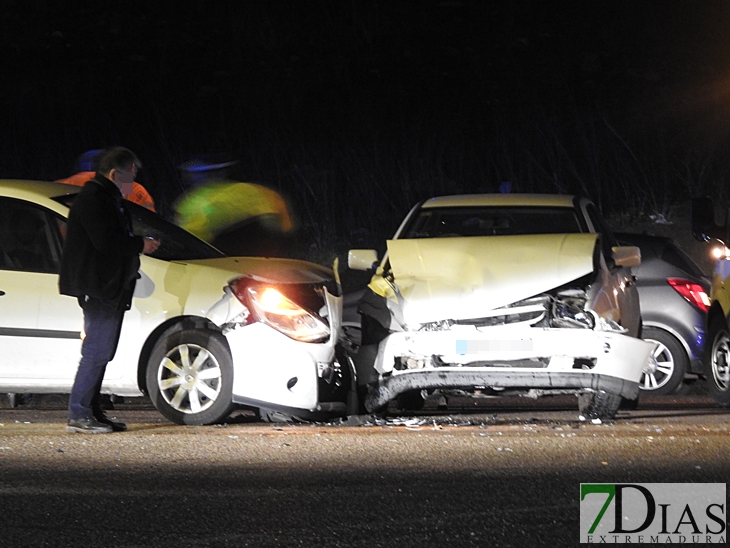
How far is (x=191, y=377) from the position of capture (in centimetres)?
850

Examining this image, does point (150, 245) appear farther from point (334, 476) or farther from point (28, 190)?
point (334, 476)

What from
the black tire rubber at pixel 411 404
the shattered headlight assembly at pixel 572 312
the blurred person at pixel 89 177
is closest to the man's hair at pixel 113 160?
the blurred person at pixel 89 177

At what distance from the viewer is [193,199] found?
11.0 metres

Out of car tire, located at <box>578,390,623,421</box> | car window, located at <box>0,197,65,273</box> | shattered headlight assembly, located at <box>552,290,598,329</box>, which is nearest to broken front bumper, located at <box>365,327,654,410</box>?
shattered headlight assembly, located at <box>552,290,598,329</box>

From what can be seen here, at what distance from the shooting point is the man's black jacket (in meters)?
8.05

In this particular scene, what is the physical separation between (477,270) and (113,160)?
2491mm

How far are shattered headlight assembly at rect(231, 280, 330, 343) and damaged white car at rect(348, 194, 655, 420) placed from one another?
1.28 ft

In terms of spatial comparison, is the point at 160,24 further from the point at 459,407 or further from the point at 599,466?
the point at 599,466

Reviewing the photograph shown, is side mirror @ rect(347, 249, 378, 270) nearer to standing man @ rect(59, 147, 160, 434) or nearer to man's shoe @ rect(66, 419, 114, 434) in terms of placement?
standing man @ rect(59, 147, 160, 434)

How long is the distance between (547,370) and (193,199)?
4.05 m

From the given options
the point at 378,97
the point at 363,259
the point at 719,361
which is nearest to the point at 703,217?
the point at 719,361

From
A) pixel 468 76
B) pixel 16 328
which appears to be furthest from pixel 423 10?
pixel 16 328

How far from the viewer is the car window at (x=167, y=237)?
9.04 metres

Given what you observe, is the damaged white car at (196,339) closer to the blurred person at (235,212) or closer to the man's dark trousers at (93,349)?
the man's dark trousers at (93,349)
